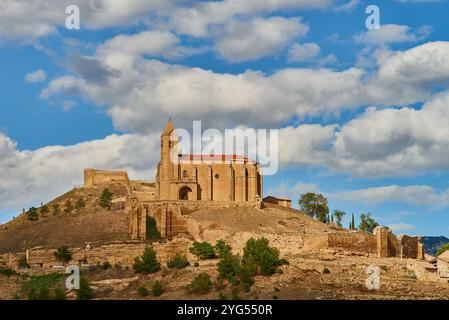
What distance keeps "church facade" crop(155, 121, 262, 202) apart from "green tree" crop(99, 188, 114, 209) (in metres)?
4.72

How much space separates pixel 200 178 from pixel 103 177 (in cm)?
1796

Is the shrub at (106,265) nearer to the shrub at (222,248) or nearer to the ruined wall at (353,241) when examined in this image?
the shrub at (222,248)

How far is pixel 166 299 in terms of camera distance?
60.0m

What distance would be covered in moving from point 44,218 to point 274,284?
34486 millimetres

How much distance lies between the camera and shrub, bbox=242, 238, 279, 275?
63500 mm

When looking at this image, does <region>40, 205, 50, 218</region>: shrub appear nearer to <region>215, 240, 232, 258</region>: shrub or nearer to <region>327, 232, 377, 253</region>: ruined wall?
<region>215, 240, 232, 258</region>: shrub

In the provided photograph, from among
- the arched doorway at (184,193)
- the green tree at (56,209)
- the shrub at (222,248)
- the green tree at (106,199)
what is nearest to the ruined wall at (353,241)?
the shrub at (222,248)

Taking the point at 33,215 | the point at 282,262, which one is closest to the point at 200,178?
the point at 33,215

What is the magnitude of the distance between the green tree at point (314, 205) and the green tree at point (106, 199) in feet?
60.4

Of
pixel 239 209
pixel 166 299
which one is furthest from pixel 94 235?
pixel 166 299

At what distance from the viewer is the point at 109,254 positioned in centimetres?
7844

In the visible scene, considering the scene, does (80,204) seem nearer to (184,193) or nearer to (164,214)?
(184,193)

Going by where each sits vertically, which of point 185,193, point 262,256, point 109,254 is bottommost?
point 262,256

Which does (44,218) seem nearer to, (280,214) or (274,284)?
(280,214)
